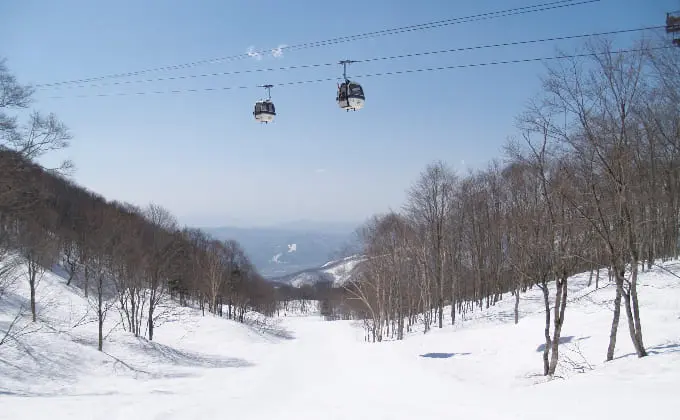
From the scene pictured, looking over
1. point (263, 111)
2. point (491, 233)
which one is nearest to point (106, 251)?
point (263, 111)

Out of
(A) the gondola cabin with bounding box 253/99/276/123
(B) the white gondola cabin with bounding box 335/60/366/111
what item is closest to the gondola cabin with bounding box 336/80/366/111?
(B) the white gondola cabin with bounding box 335/60/366/111

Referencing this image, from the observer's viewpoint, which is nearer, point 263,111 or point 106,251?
point 263,111

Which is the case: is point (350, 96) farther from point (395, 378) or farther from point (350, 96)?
point (395, 378)

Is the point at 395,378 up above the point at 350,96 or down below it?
below

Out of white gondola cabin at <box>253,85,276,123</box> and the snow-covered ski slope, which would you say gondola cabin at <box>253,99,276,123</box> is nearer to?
white gondola cabin at <box>253,85,276,123</box>

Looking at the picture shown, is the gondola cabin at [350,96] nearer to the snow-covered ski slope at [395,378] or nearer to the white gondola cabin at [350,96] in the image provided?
the white gondola cabin at [350,96]

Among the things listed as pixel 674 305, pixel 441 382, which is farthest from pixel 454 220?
Result: pixel 441 382
